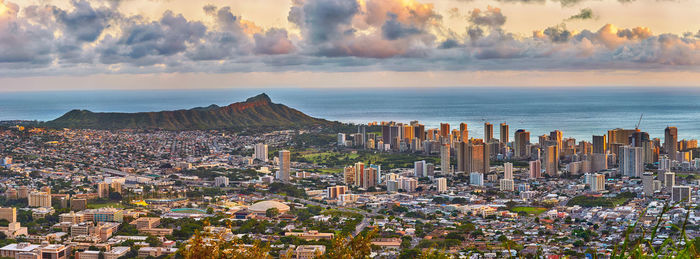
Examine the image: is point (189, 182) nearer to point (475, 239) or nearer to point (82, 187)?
point (82, 187)

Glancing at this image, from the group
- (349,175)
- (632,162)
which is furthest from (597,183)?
(349,175)

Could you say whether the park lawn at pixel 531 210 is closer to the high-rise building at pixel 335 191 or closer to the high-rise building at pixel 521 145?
the high-rise building at pixel 335 191

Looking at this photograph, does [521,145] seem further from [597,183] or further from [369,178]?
[369,178]

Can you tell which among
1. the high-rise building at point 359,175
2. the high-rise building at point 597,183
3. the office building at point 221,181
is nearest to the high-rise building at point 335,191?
the high-rise building at point 359,175

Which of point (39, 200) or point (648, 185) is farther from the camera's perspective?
point (648, 185)

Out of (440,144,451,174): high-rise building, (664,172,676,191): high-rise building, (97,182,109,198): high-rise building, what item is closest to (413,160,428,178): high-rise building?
(440,144,451,174): high-rise building

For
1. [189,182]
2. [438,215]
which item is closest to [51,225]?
[189,182]
